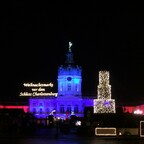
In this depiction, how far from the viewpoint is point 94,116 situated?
5141cm

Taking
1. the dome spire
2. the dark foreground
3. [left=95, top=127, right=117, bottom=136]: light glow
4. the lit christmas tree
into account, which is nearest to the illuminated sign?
the dome spire

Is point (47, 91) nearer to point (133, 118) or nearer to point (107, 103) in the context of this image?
point (107, 103)

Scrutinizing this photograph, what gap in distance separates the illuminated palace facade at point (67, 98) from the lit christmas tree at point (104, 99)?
7396cm

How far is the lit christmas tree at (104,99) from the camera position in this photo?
6712cm

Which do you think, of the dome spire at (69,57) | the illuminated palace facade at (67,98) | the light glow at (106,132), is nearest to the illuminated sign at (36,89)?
the illuminated palace facade at (67,98)

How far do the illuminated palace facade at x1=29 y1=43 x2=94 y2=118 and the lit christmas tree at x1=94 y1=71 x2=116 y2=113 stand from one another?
7396cm

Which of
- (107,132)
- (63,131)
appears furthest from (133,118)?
(63,131)

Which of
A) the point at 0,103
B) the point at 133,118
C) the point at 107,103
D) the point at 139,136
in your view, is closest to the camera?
the point at 139,136

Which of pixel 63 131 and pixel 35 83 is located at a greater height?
pixel 35 83

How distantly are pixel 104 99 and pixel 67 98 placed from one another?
259ft

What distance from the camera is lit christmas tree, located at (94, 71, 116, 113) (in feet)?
220

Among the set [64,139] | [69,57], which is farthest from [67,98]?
[64,139]

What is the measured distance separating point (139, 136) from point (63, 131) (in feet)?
37.5

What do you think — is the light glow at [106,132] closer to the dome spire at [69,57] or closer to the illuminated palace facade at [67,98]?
the illuminated palace facade at [67,98]
